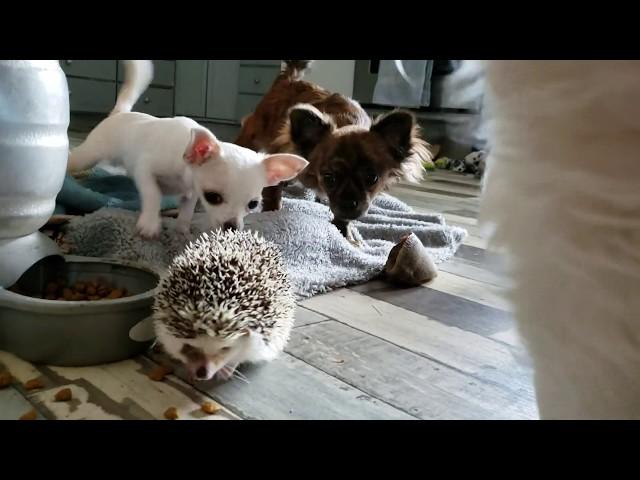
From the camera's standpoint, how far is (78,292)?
43.4 inches

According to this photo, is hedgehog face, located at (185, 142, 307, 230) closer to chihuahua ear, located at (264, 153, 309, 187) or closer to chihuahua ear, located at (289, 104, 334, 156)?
chihuahua ear, located at (264, 153, 309, 187)

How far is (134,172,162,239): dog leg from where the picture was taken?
1.37 meters

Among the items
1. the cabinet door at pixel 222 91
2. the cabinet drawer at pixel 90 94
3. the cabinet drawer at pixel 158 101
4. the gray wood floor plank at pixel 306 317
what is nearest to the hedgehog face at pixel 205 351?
the gray wood floor plank at pixel 306 317

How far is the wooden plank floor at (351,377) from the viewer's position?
35.0 inches

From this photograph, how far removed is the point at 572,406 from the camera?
497mm

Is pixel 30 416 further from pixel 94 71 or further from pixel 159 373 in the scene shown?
pixel 94 71

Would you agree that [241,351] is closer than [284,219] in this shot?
Yes

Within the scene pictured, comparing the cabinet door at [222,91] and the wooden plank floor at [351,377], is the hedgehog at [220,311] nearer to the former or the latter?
the wooden plank floor at [351,377]

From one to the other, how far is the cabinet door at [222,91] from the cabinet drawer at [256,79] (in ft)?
0.21

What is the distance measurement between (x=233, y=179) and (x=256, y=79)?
3.53 metres

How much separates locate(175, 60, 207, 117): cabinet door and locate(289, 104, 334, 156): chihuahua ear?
3.33 meters
